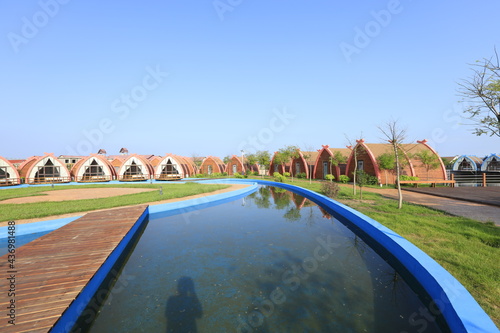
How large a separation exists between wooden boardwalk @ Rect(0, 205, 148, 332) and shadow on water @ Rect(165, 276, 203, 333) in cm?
173

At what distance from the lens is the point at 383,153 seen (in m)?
23.6

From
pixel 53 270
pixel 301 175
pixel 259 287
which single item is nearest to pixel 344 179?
pixel 301 175

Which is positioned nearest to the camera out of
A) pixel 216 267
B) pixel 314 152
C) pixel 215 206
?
pixel 216 267

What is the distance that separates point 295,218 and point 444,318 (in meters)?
7.93

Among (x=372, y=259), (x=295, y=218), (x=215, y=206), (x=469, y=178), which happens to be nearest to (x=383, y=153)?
(x=469, y=178)

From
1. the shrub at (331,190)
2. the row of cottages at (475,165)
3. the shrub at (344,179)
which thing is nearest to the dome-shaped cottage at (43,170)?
the shrub at (331,190)

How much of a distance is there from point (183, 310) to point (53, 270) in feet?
10.2

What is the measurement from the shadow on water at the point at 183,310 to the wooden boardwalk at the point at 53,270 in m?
1.73

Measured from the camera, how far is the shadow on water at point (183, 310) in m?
4.13

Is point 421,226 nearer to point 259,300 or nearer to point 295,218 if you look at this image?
point 295,218

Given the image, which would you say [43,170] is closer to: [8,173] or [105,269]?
[8,173]

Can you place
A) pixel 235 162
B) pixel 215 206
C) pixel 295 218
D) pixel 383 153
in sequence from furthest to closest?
pixel 235 162 < pixel 383 153 < pixel 215 206 < pixel 295 218

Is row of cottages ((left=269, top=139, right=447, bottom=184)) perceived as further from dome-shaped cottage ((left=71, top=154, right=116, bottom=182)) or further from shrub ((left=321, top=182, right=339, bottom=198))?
dome-shaped cottage ((left=71, top=154, right=116, bottom=182))

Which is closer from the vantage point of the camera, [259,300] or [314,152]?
[259,300]
